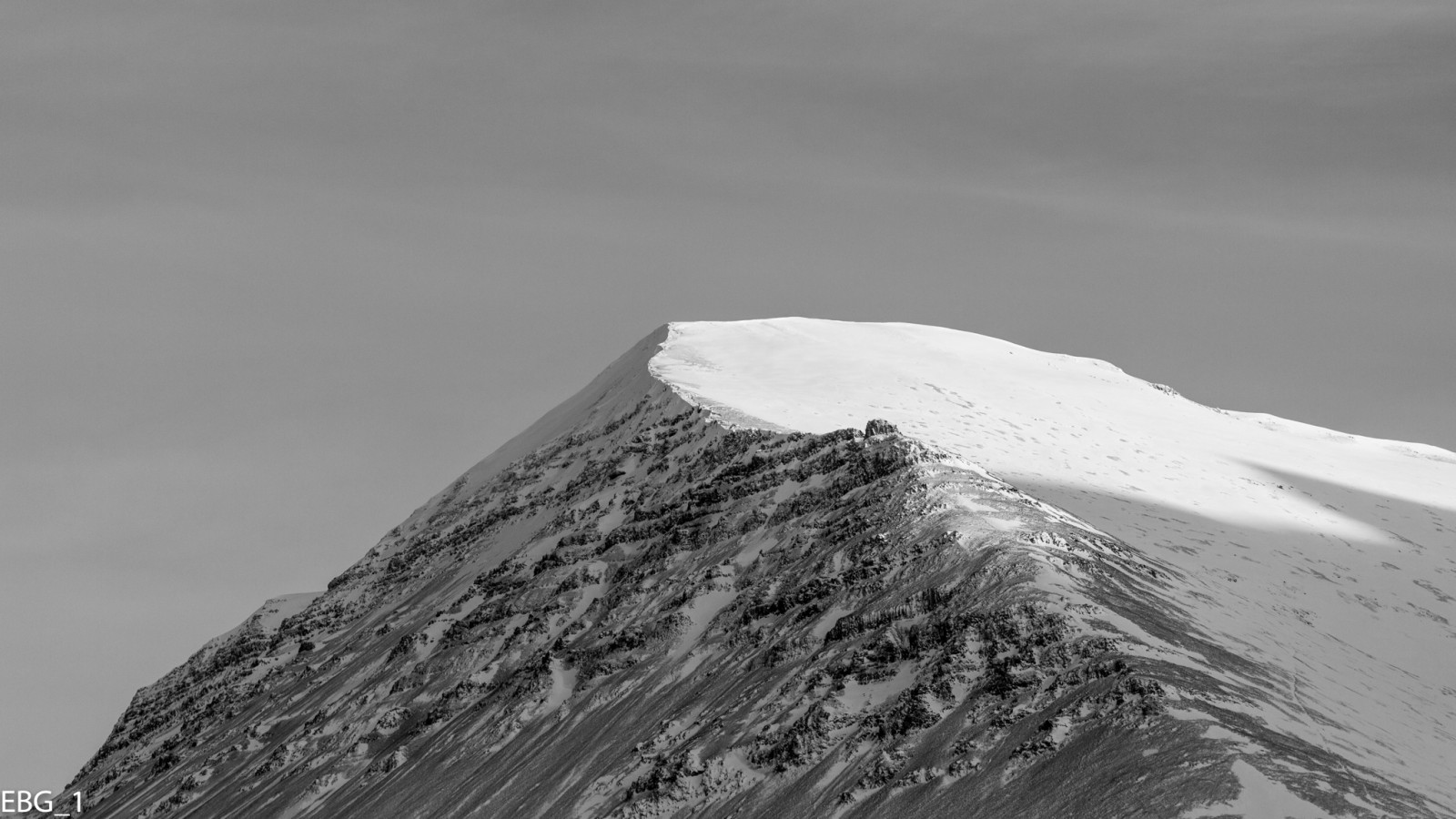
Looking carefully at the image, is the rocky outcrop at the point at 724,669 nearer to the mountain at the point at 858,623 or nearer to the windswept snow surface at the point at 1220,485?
the mountain at the point at 858,623

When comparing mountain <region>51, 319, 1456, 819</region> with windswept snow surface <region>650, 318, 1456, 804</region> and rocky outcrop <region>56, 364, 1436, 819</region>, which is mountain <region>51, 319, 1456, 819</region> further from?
windswept snow surface <region>650, 318, 1456, 804</region>

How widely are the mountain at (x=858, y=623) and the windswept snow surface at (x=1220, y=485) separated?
0.80 ft

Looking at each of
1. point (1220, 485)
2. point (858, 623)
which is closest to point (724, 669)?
point (858, 623)

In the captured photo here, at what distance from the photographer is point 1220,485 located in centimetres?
6588

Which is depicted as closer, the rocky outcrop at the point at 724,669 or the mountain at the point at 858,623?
the rocky outcrop at the point at 724,669

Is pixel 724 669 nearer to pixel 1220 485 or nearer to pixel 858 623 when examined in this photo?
pixel 858 623

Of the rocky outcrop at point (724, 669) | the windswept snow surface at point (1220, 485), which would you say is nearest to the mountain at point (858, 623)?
the rocky outcrop at point (724, 669)

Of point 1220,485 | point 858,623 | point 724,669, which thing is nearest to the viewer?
point 858,623

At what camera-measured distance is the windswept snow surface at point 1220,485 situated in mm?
43062

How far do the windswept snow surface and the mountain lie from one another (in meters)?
0.24

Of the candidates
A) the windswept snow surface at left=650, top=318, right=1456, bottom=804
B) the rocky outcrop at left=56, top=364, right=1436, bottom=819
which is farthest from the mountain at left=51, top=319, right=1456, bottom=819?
the windswept snow surface at left=650, top=318, right=1456, bottom=804

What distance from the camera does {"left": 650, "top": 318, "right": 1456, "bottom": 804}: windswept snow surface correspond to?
141ft

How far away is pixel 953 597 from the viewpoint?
41.6 metres

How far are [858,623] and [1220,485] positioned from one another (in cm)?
2696
